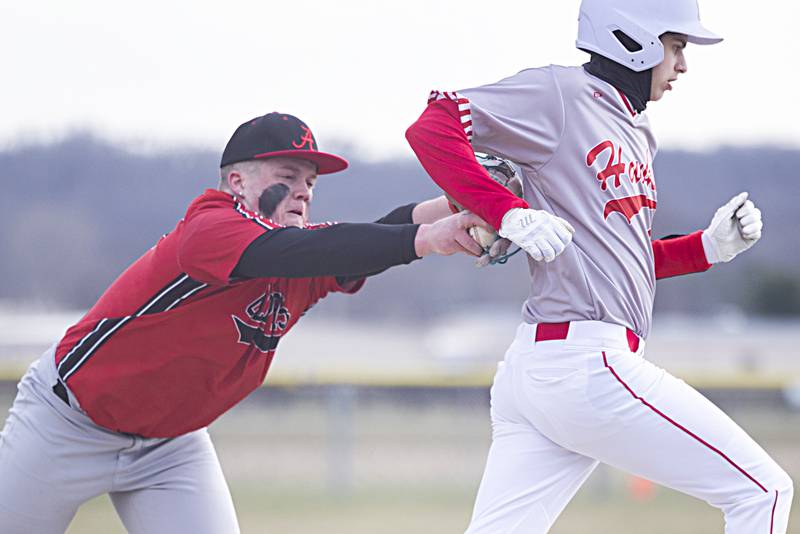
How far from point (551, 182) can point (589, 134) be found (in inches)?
5.9

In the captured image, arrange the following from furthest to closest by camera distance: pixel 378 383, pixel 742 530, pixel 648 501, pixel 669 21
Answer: pixel 378 383 < pixel 648 501 < pixel 669 21 < pixel 742 530

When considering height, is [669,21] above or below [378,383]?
above

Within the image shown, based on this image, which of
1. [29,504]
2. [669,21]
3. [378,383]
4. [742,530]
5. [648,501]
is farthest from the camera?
[378,383]

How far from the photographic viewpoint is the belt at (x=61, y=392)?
329 centimetres

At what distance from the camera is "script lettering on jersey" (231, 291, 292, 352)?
317 centimetres

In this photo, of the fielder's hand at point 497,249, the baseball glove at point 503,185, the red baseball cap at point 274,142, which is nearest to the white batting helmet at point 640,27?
the baseball glove at point 503,185

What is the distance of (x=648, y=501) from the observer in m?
8.90

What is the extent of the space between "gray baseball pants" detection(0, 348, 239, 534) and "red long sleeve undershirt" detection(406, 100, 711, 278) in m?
1.20

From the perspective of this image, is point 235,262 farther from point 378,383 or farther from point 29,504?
point 378,383

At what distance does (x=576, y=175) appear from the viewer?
2.81 metres

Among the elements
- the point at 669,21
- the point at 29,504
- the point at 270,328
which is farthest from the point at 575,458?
the point at 29,504

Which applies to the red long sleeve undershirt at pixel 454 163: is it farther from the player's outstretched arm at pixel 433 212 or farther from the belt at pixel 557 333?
the player's outstretched arm at pixel 433 212

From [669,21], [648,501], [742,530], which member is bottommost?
[648,501]

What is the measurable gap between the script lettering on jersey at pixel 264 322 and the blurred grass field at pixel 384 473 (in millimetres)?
4448
